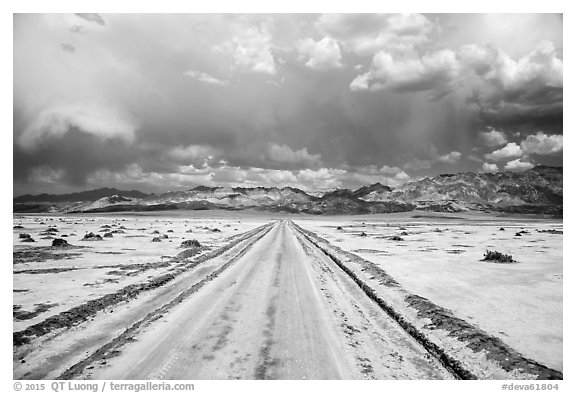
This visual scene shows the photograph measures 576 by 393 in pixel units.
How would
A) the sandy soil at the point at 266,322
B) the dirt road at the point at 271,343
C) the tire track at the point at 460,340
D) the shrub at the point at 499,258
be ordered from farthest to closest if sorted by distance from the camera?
the shrub at the point at 499,258
the tire track at the point at 460,340
the sandy soil at the point at 266,322
the dirt road at the point at 271,343

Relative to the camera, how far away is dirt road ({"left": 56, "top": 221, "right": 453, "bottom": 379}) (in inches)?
291

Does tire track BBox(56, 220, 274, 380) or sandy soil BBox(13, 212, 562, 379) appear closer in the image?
tire track BBox(56, 220, 274, 380)

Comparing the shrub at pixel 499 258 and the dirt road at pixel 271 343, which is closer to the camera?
the dirt road at pixel 271 343

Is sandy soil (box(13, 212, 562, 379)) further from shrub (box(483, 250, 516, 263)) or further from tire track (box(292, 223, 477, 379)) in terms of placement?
shrub (box(483, 250, 516, 263))

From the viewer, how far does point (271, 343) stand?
875cm

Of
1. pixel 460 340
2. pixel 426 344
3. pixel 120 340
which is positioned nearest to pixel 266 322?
pixel 120 340

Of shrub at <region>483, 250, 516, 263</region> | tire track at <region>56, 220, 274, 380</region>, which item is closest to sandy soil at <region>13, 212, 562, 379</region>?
tire track at <region>56, 220, 274, 380</region>

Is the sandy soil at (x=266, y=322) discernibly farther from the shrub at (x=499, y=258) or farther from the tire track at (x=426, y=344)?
the shrub at (x=499, y=258)

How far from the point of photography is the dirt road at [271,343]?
7.39m

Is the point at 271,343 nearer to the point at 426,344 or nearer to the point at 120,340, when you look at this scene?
the point at 120,340

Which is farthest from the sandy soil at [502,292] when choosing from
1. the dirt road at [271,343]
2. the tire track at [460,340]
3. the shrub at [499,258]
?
the dirt road at [271,343]

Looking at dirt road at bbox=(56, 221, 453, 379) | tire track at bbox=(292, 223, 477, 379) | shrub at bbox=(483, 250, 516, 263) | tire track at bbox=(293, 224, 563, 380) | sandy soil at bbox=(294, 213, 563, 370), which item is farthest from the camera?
shrub at bbox=(483, 250, 516, 263)
